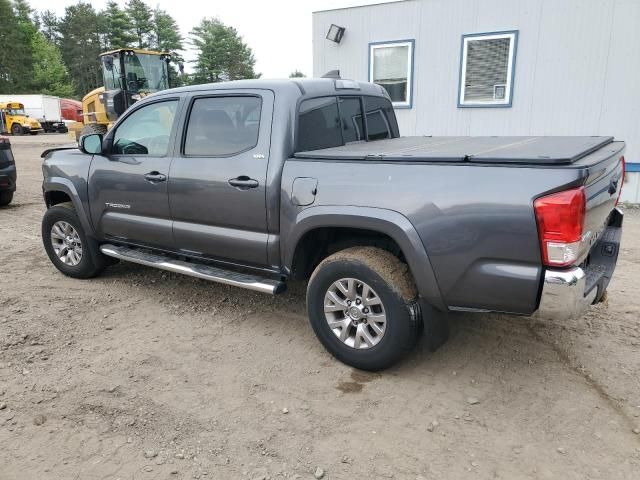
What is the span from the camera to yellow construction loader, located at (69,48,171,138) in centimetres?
1625

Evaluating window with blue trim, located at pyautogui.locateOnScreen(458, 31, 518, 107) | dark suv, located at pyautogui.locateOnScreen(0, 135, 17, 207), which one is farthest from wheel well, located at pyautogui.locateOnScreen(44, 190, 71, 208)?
window with blue trim, located at pyautogui.locateOnScreen(458, 31, 518, 107)

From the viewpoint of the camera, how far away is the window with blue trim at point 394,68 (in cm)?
1004

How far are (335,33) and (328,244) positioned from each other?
8109mm

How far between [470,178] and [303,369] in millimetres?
1718

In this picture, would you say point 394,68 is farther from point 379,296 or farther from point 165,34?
point 165,34

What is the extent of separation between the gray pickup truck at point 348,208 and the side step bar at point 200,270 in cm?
2

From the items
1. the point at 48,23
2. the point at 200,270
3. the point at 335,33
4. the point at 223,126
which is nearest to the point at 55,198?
the point at 200,270

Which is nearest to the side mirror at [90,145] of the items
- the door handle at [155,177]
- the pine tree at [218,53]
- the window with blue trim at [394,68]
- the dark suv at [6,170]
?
the door handle at [155,177]

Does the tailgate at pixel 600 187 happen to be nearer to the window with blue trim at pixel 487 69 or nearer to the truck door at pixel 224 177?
the truck door at pixel 224 177

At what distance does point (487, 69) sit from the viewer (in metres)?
9.27

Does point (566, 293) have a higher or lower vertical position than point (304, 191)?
lower

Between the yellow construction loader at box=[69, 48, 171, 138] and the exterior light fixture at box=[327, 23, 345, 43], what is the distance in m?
8.22

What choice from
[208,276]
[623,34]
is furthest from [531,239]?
[623,34]

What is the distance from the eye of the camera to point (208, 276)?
401 centimetres
